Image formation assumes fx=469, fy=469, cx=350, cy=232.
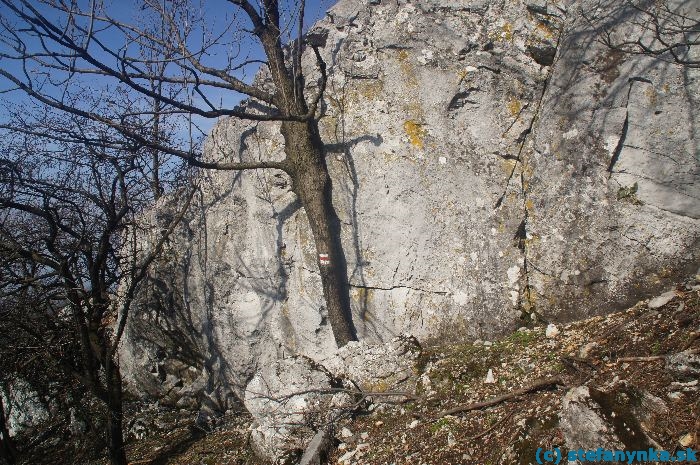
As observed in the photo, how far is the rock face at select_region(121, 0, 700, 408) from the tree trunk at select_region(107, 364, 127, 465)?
1094 millimetres

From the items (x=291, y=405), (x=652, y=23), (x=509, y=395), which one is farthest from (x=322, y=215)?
(x=652, y=23)

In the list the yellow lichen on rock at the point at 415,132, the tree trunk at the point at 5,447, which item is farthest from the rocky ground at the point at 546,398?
the tree trunk at the point at 5,447

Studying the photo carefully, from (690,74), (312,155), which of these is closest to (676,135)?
(690,74)

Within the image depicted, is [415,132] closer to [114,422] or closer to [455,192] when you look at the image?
[455,192]

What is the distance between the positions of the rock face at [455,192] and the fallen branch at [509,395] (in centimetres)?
124

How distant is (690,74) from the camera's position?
371 centimetres

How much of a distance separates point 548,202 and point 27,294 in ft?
17.2

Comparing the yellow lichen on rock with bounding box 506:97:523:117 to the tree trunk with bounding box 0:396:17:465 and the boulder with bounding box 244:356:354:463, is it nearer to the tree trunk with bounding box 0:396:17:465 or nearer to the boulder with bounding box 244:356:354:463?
the boulder with bounding box 244:356:354:463

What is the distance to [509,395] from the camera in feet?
9.80

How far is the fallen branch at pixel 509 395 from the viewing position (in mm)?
2902

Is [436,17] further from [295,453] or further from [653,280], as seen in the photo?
[295,453]

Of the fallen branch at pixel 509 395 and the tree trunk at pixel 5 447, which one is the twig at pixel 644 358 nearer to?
the fallen branch at pixel 509 395

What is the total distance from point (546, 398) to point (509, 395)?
0.24 metres

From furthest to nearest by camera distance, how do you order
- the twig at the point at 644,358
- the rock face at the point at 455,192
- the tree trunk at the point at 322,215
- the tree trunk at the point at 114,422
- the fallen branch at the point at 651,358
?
1. the tree trunk at the point at 322,215
2. the tree trunk at the point at 114,422
3. the rock face at the point at 455,192
4. the twig at the point at 644,358
5. the fallen branch at the point at 651,358
